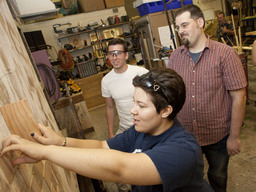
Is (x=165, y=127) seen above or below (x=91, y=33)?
below

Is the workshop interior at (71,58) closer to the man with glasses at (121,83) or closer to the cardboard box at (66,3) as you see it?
the cardboard box at (66,3)

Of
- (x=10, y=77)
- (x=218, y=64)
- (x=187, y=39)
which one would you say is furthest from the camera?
(x=187, y=39)

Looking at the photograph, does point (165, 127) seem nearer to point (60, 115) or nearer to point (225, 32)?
point (60, 115)

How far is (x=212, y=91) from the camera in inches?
61.5

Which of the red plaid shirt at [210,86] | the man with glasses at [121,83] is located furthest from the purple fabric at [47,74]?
the red plaid shirt at [210,86]

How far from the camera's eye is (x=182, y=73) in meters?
1.70

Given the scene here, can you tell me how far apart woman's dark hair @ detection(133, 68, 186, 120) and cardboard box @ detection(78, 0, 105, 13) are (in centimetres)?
626

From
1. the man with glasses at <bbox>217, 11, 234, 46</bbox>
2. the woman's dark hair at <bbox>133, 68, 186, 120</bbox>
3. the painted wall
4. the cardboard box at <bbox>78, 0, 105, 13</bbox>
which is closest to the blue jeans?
the woman's dark hair at <bbox>133, 68, 186, 120</bbox>

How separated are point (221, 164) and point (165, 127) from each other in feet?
3.21

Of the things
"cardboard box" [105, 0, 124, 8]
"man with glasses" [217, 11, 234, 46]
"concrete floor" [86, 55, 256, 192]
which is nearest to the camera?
"concrete floor" [86, 55, 256, 192]

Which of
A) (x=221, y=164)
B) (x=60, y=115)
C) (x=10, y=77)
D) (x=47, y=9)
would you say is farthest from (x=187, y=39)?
(x=60, y=115)

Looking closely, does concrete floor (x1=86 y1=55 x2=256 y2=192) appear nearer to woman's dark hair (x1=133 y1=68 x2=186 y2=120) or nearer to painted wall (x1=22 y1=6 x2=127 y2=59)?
woman's dark hair (x1=133 y1=68 x2=186 y2=120)

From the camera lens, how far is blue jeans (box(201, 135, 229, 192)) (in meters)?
1.69

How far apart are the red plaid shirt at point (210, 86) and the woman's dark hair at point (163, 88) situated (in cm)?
66
